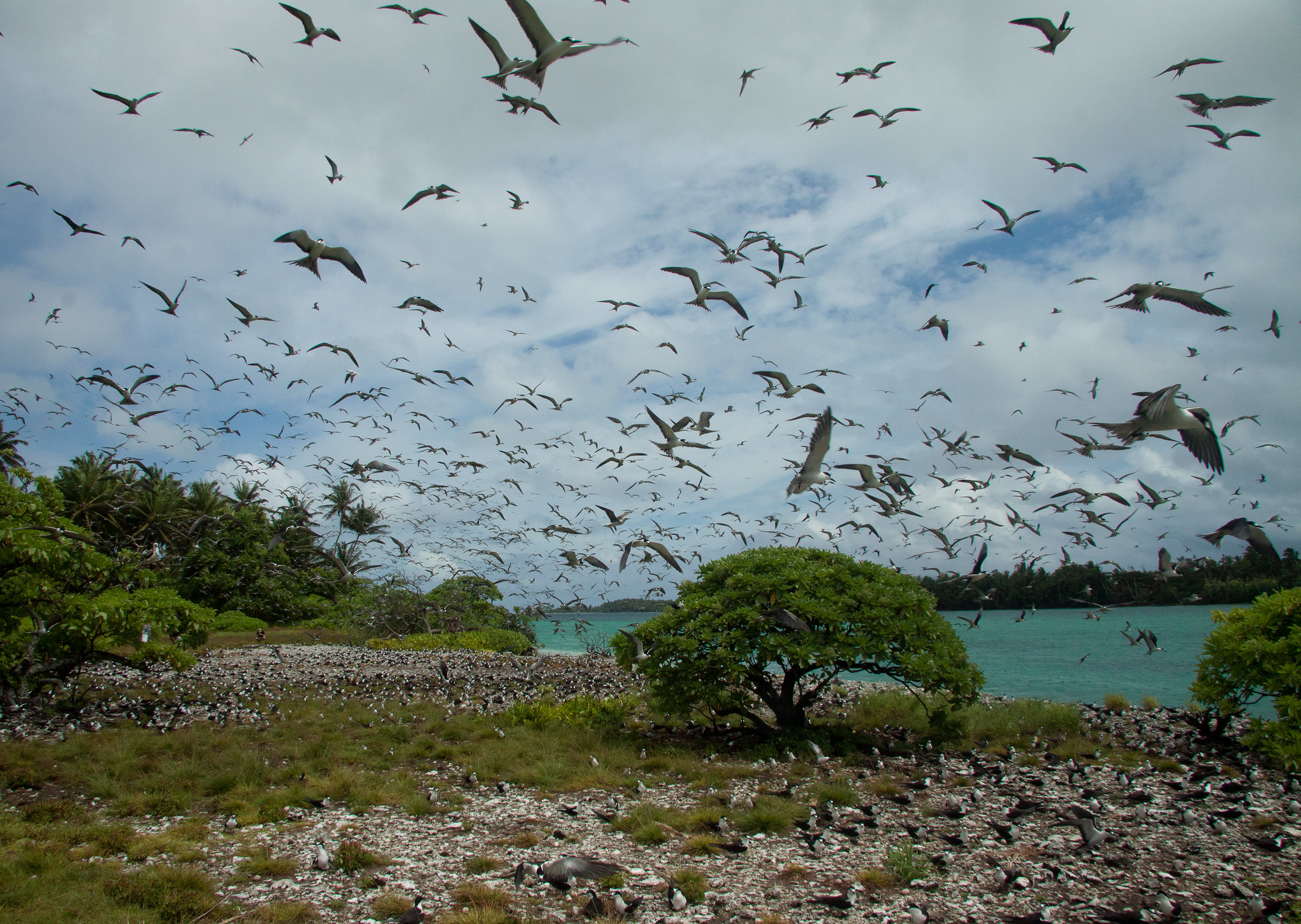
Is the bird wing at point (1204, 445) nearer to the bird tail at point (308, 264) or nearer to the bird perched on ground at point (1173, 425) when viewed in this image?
the bird perched on ground at point (1173, 425)

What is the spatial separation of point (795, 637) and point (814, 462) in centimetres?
311

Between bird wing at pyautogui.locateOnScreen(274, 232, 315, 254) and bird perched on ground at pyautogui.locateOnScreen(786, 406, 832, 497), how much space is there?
6435 mm

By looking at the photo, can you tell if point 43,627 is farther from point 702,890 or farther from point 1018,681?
point 1018,681

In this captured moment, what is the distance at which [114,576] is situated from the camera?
11242 millimetres

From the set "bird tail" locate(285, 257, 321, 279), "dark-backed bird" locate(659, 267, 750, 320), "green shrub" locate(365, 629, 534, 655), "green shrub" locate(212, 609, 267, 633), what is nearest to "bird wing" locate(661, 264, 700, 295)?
"dark-backed bird" locate(659, 267, 750, 320)

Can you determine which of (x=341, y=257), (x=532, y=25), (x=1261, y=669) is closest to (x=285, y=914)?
(x=341, y=257)

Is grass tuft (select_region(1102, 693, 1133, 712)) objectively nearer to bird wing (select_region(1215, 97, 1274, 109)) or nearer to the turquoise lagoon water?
the turquoise lagoon water

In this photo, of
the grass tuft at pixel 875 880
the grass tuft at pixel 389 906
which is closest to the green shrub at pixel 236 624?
the grass tuft at pixel 389 906

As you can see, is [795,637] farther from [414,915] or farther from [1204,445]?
[414,915]

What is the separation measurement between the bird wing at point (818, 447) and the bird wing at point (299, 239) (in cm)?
645

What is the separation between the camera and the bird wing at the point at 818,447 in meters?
7.85

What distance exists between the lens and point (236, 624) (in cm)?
3200

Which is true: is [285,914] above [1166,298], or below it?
below

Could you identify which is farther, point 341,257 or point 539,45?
point 341,257
